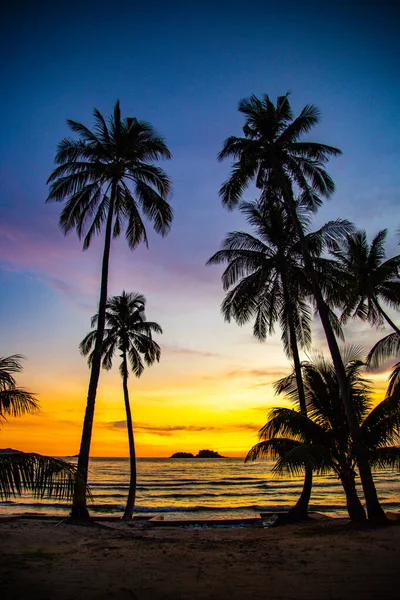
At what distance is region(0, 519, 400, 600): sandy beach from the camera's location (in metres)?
4.53

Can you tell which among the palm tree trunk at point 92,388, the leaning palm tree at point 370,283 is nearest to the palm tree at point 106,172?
the palm tree trunk at point 92,388

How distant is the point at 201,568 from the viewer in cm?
566

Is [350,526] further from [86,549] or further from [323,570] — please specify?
[86,549]

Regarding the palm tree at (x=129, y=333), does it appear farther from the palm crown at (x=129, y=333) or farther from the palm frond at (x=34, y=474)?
the palm frond at (x=34, y=474)

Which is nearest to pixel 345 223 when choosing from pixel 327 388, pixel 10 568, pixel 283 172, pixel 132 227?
pixel 283 172

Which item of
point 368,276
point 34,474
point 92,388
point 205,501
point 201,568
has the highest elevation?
point 368,276

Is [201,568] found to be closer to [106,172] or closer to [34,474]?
[34,474]

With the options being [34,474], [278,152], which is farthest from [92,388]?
[278,152]

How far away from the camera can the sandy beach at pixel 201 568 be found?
4.53m

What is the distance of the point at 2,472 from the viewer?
547 cm

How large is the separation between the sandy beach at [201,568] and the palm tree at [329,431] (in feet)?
7.52

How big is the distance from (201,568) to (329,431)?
6999mm

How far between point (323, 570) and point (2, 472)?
5095mm

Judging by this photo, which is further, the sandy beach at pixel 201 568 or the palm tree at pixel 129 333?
the palm tree at pixel 129 333
